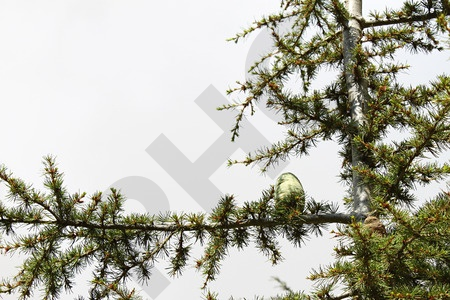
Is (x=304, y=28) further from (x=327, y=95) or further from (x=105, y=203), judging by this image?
(x=105, y=203)

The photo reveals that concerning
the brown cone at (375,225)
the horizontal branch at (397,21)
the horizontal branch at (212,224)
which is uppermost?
the horizontal branch at (397,21)

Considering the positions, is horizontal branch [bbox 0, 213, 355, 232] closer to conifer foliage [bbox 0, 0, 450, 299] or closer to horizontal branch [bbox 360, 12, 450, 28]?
conifer foliage [bbox 0, 0, 450, 299]

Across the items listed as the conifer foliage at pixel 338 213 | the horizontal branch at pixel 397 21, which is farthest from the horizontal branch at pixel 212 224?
the horizontal branch at pixel 397 21

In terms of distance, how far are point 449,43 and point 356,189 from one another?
156cm

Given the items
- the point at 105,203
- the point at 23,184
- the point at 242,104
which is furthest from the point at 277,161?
the point at 23,184

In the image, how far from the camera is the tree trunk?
A: 3312 millimetres

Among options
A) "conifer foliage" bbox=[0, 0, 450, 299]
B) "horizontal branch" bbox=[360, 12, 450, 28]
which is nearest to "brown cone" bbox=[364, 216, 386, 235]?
"conifer foliage" bbox=[0, 0, 450, 299]

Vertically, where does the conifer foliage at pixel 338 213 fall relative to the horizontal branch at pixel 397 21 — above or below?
below

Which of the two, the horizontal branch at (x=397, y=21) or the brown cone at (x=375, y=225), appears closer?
the brown cone at (x=375, y=225)

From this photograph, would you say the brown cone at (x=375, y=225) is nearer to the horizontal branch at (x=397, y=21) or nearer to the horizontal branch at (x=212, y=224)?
the horizontal branch at (x=212, y=224)

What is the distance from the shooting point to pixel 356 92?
3912mm

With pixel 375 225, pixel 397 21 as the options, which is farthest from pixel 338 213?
pixel 397 21

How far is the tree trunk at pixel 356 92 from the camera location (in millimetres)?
3312

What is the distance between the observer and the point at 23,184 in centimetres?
296
